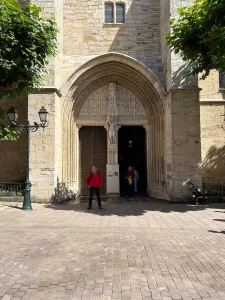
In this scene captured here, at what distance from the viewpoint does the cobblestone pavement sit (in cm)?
366

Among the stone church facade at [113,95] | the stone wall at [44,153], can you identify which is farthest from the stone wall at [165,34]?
the stone wall at [44,153]

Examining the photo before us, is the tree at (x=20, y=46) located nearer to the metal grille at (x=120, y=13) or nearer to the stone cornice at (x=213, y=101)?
the metal grille at (x=120, y=13)

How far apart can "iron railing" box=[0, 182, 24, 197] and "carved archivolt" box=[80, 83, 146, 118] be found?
462 centimetres

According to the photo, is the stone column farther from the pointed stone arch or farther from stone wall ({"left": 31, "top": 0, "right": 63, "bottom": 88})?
stone wall ({"left": 31, "top": 0, "right": 63, "bottom": 88})

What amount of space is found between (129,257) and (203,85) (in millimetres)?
11280

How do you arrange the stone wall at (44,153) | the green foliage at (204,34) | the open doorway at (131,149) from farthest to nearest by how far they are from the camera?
the open doorway at (131,149) → the stone wall at (44,153) → the green foliage at (204,34)

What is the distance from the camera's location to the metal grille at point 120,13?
1443 centimetres

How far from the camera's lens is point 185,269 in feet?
14.4

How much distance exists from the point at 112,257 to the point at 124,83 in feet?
35.5

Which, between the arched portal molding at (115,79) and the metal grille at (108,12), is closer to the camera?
the arched portal molding at (115,79)

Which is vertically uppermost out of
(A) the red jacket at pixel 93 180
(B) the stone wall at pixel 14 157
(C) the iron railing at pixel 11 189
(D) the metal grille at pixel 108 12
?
(D) the metal grille at pixel 108 12

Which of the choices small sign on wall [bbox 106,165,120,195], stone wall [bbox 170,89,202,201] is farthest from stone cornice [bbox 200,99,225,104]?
small sign on wall [bbox 106,165,120,195]

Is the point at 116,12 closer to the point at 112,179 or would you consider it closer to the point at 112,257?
the point at 112,179

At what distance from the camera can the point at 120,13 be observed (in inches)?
570
